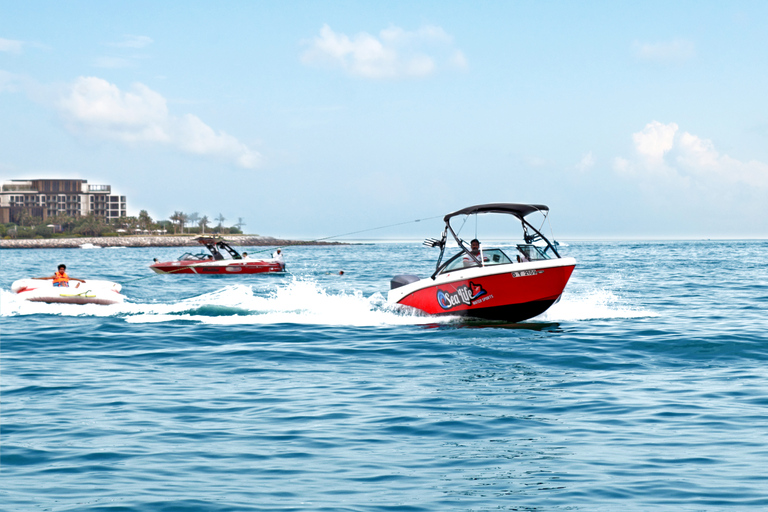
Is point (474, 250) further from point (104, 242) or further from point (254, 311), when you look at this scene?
point (104, 242)

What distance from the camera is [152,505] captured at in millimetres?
5926

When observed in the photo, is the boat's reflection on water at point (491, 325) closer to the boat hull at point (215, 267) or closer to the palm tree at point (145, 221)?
the boat hull at point (215, 267)

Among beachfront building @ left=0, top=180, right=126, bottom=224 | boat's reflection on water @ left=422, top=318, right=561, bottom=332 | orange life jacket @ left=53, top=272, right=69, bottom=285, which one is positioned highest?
beachfront building @ left=0, top=180, right=126, bottom=224

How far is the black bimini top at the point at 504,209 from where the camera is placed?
1739cm

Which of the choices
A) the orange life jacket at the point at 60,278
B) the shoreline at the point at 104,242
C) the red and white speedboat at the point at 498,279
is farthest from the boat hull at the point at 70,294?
the shoreline at the point at 104,242

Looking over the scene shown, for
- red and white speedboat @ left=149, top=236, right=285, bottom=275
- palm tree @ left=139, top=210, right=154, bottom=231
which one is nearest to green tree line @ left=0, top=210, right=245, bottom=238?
palm tree @ left=139, top=210, right=154, bottom=231

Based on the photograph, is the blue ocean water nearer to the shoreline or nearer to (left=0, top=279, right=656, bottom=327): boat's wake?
(left=0, top=279, right=656, bottom=327): boat's wake

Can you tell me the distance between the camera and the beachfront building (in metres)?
188

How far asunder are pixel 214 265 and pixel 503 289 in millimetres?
28422

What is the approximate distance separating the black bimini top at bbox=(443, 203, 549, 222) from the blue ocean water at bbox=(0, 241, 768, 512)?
259cm

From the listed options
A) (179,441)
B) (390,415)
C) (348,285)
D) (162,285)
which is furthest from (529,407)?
(162,285)

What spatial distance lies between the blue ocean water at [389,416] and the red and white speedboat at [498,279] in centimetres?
49

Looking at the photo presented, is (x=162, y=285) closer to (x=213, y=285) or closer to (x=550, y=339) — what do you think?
(x=213, y=285)

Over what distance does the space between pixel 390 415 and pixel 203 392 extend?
2929 millimetres
